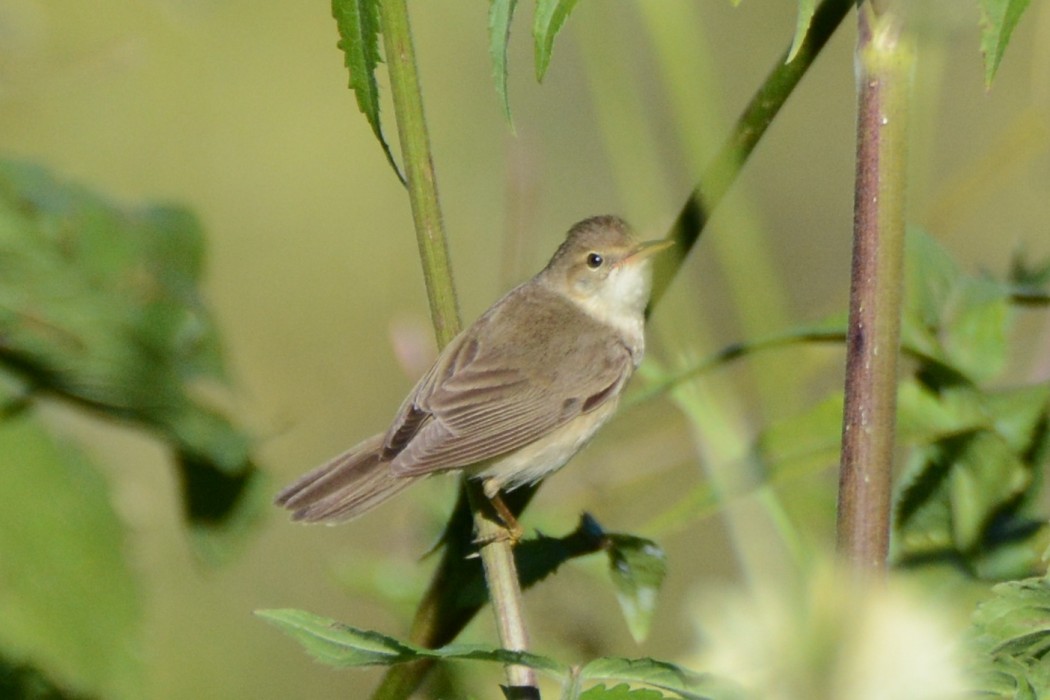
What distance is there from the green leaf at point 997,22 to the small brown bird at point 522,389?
56.0 inches

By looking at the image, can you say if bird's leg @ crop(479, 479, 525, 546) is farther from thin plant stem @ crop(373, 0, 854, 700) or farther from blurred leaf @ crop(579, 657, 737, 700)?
blurred leaf @ crop(579, 657, 737, 700)

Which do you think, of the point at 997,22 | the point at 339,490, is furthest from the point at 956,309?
the point at 339,490

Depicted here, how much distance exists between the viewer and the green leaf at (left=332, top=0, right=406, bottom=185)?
1263mm

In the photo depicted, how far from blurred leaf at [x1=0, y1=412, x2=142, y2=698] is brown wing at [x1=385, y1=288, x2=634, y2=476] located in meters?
0.73

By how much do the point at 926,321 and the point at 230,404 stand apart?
4.42 feet

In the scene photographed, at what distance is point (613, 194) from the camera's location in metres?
6.08

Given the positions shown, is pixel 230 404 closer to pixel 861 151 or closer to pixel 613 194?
pixel 861 151

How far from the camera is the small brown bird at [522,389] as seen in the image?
108 inches

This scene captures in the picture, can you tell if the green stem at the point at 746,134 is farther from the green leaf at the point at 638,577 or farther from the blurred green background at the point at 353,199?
the blurred green background at the point at 353,199

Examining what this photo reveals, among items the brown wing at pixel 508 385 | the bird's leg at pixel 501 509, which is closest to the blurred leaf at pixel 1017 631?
the bird's leg at pixel 501 509

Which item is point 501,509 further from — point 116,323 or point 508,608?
point 508,608

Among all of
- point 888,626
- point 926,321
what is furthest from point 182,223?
point 888,626

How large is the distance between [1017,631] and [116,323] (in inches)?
61.2

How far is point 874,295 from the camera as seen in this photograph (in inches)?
50.3
